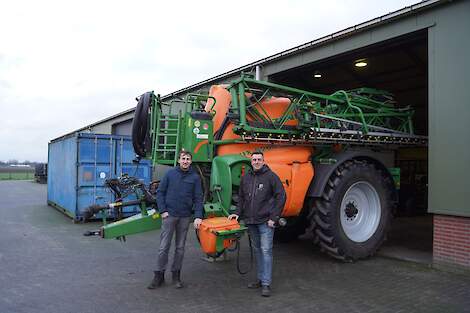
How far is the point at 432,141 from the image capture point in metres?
6.67

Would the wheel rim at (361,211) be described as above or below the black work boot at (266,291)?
above

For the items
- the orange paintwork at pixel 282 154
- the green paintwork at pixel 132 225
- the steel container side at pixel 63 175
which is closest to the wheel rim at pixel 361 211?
the orange paintwork at pixel 282 154

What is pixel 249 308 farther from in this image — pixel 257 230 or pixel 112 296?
pixel 112 296

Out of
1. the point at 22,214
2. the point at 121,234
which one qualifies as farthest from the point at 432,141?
the point at 22,214

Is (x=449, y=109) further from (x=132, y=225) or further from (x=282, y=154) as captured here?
(x=132, y=225)

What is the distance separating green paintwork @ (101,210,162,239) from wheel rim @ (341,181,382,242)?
314cm

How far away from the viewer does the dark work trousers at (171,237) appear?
568cm

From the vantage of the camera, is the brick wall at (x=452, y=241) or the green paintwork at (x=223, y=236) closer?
the green paintwork at (x=223, y=236)

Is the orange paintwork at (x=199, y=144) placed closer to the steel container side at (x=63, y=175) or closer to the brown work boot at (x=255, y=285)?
the brown work boot at (x=255, y=285)

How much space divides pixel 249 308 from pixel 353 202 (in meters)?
3.24

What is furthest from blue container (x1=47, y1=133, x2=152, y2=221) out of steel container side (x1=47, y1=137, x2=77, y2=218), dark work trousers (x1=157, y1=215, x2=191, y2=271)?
dark work trousers (x1=157, y1=215, x2=191, y2=271)

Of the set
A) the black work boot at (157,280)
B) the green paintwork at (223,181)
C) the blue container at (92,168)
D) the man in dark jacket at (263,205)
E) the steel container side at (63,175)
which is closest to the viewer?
the man in dark jacket at (263,205)

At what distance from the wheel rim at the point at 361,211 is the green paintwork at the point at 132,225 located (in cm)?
314

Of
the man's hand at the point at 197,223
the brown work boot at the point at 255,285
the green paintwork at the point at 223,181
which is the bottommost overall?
the brown work boot at the point at 255,285
